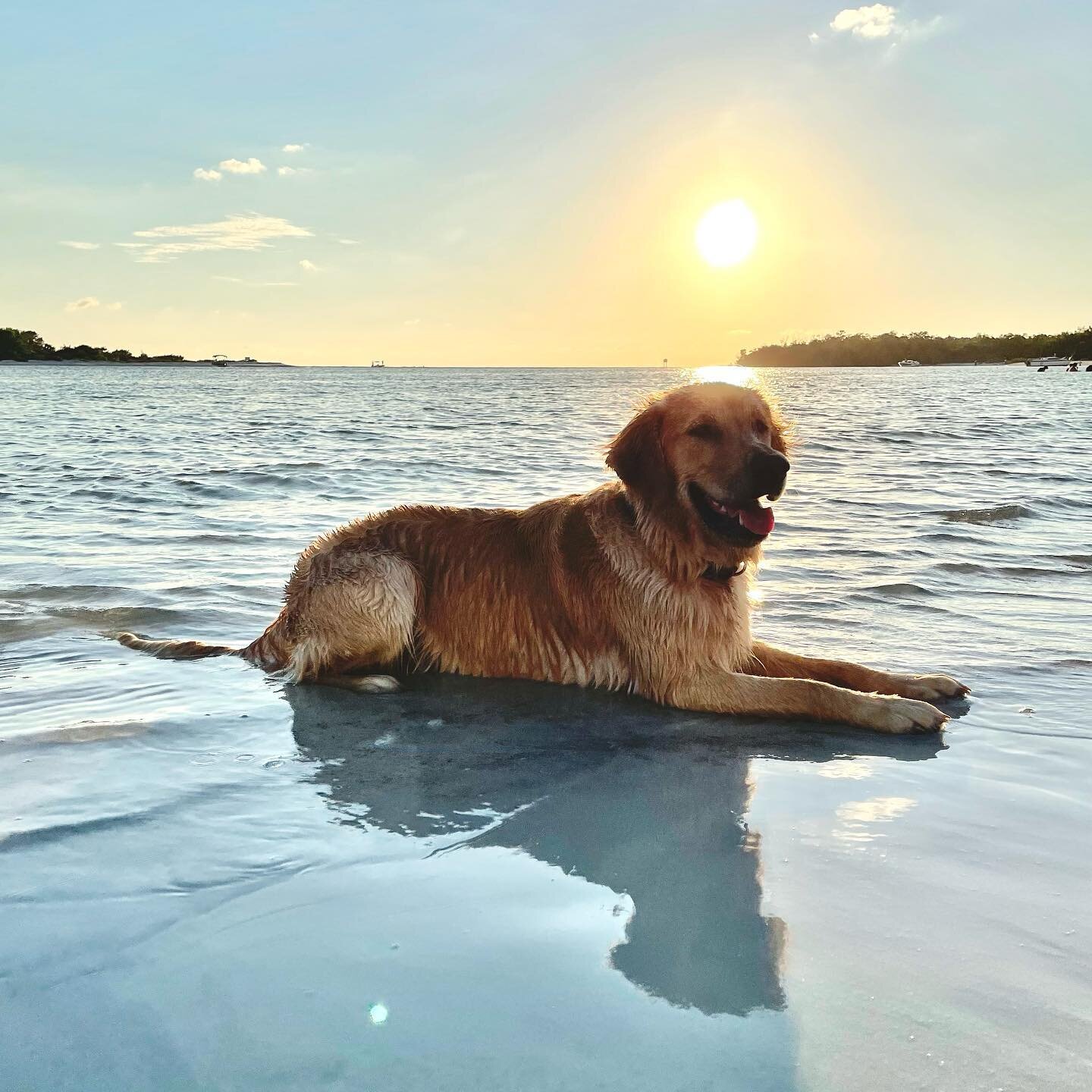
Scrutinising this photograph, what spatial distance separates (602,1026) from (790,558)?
6.83m

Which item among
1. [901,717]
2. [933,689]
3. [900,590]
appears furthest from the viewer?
[900,590]

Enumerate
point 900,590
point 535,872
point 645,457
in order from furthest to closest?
point 900,590
point 645,457
point 535,872

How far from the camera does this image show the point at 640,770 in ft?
13.1

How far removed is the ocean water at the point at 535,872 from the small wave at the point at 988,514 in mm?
3441

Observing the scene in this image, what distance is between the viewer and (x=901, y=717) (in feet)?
14.3

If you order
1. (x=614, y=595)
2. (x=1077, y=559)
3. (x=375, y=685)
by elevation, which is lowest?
(x=375, y=685)

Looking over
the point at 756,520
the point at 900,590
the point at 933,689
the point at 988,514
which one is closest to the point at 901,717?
the point at 933,689

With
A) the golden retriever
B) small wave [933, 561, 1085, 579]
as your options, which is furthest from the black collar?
small wave [933, 561, 1085, 579]

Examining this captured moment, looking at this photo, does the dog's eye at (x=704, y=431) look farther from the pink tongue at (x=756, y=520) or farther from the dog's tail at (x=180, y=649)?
the dog's tail at (x=180, y=649)

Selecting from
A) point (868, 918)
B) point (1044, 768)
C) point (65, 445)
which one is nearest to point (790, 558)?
point (1044, 768)

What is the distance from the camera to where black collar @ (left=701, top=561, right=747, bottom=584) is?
4.97 m

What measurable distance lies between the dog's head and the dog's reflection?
37.5 inches

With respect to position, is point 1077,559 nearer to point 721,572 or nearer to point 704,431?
point 721,572

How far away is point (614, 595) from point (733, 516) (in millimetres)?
790
